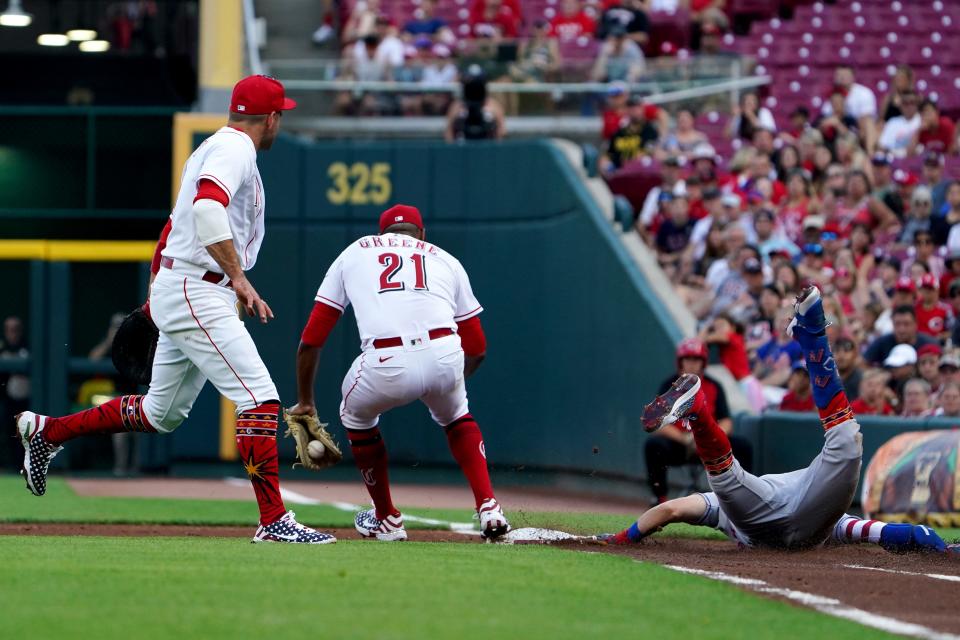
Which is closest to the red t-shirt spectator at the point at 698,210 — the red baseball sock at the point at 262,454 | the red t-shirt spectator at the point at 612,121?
the red t-shirt spectator at the point at 612,121

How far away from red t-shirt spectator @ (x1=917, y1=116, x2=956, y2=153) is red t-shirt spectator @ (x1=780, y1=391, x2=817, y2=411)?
4.76 meters

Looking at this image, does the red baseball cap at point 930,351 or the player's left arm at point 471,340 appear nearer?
the player's left arm at point 471,340

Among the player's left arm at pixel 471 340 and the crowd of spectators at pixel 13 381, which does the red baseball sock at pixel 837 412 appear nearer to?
the player's left arm at pixel 471 340

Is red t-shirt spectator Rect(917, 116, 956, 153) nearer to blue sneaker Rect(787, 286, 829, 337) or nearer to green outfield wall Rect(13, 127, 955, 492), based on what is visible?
green outfield wall Rect(13, 127, 955, 492)


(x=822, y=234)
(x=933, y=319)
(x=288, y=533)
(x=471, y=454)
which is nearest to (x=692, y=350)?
(x=933, y=319)

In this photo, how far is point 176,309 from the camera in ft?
21.6

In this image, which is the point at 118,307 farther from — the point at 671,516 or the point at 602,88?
the point at 671,516

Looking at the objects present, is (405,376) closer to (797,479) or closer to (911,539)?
(797,479)

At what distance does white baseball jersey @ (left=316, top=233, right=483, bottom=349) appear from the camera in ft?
23.3

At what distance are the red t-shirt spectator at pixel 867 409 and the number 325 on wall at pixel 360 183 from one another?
5.41m

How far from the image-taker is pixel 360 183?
1456cm

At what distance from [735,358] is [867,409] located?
1.56m

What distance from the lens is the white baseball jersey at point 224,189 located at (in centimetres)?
647

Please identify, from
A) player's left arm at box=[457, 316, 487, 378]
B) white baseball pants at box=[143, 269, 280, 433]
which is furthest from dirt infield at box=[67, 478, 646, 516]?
white baseball pants at box=[143, 269, 280, 433]
